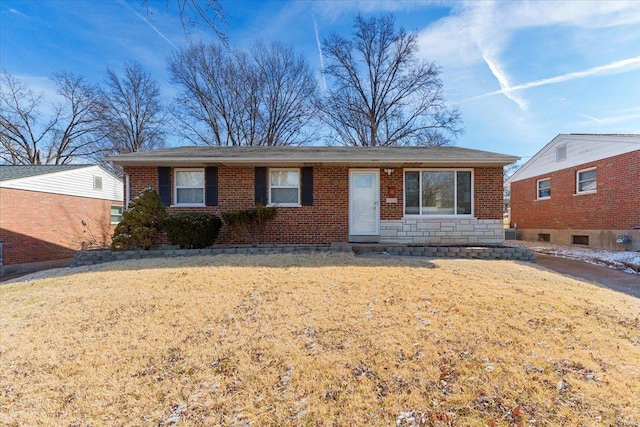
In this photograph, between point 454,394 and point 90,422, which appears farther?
point 454,394

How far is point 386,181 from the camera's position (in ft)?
29.9

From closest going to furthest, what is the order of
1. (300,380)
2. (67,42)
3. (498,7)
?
(300,380) < (498,7) < (67,42)

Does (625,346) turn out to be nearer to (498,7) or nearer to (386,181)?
(386,181)

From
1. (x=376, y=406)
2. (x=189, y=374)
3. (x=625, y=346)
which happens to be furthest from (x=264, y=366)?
(x=625, y=346)

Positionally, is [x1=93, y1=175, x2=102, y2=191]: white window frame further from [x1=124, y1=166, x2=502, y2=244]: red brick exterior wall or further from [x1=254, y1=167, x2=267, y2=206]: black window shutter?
[x1=254, y1=167, x2=267, y2=206]: black window shutter

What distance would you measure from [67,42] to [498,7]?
597 inches

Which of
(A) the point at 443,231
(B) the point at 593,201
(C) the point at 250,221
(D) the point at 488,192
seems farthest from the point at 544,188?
(C) the point at 250,221

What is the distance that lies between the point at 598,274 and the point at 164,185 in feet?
39.5

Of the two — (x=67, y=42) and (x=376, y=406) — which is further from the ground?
(x=67, y=42)

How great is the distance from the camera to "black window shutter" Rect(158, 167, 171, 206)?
9070 mm

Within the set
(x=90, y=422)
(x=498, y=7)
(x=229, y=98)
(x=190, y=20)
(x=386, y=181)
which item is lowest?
(x=90, y=422)

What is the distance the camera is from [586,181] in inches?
481

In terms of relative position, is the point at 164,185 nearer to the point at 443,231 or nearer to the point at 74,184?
the point at 74,184

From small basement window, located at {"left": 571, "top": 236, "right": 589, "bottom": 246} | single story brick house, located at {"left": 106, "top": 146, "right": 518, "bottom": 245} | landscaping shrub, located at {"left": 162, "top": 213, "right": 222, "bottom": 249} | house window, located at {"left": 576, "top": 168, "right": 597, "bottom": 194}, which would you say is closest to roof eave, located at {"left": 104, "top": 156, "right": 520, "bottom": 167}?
single story brick house, located at {"left": 106, "top": 146, "right": 518, "bottom": 245}
